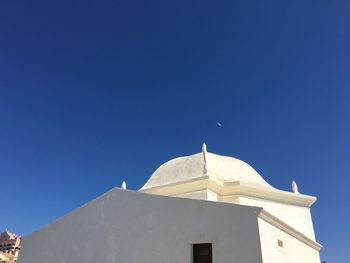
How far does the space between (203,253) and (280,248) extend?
263 cm

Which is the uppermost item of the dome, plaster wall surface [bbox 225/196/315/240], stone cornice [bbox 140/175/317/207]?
the dome

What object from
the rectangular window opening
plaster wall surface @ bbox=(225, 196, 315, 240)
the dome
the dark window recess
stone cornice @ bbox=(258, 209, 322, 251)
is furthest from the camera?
the dome

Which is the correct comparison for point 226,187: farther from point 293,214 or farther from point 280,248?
point 280,248

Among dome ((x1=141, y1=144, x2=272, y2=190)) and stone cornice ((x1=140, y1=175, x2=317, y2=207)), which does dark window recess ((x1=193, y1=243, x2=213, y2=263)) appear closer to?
stone cornice ((x1=140, y1=175, x2=317, y2=207))

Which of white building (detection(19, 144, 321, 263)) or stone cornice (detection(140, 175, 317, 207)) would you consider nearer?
white building (detection(19, 144, 321, 263))

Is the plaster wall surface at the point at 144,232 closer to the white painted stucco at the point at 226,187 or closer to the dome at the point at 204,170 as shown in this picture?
the white painted stucco at the point at 226,187

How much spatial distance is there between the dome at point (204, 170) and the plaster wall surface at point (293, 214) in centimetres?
115

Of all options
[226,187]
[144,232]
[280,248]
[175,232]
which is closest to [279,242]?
[280,248]

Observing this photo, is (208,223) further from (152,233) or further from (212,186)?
(212,186)

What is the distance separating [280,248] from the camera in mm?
10062

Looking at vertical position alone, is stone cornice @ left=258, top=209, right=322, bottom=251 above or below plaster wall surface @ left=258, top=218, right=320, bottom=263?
above

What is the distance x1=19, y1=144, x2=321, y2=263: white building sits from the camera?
8992mm

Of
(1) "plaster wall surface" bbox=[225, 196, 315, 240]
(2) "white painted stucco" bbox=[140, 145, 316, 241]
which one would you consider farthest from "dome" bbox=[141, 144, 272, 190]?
(1) "plaster wall surface" bbox=[225, 196, 315, 240]

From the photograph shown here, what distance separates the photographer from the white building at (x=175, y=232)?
899 cm
